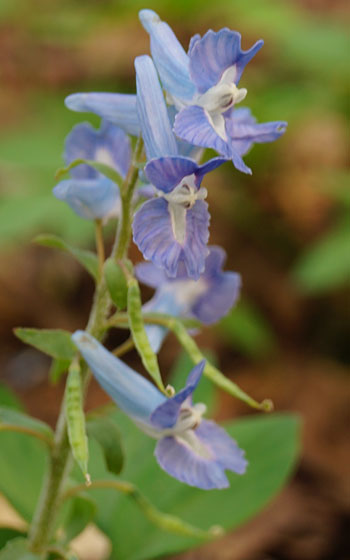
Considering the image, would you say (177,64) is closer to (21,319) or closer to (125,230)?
(125,230)

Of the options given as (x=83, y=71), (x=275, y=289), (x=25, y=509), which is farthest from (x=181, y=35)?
(x=25, y=509)

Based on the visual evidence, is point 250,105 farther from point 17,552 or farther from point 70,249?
point 17,552

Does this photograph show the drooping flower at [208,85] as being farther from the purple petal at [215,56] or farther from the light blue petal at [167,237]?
the light blue petal at [167,237]

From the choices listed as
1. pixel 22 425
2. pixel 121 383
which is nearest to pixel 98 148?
pixel 121 383

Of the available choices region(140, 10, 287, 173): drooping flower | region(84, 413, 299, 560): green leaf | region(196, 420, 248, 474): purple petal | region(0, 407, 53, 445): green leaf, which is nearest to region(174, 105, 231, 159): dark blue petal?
region(140, 10, 287, 173): drooping flower

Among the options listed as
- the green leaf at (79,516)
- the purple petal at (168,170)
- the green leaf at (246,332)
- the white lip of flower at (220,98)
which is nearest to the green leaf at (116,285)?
the purple petal at (168,170)

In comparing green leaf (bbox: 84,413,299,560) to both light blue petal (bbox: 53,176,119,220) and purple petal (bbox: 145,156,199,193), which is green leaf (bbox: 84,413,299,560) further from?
purple petal (bbox: 145,156,199,193)
